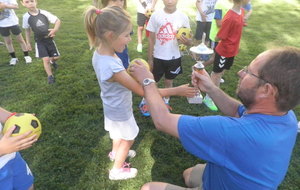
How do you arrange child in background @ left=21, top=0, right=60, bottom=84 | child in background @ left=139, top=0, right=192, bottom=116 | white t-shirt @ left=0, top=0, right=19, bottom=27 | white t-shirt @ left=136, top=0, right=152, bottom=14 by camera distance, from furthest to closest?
white t-shirt @ left=136, top=0, right=152, bottom=14, white t-shirt @ left=0, top=0, right=19, bottom=27, child in background @ left=21, top=0, right=60, bottom=84, child in background @ left=139, top=0, right=192, bottom=116

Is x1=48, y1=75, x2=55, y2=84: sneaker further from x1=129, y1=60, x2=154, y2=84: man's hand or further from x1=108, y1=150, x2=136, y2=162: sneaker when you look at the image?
x1=129, y1=60, x2=154, y2=84: man's hand

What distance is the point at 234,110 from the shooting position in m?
2.41

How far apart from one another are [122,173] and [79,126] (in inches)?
46.7

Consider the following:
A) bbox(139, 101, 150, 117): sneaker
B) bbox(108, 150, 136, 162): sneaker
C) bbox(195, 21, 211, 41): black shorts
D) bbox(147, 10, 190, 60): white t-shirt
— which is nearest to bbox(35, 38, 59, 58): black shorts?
bbox(139, 101, 150, 117): sneaker

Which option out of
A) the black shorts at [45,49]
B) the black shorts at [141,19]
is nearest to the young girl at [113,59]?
the black shorts at [45,49]

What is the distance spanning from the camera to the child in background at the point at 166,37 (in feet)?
12.3

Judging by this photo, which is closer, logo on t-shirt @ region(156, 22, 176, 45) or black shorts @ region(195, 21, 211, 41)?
logo on t-shirt @ region(156, 22, 176, 45)

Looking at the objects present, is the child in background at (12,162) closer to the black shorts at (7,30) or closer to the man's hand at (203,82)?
the man's hand at (203,82)

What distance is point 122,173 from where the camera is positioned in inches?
120

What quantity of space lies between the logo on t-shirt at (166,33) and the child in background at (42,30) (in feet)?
7.60

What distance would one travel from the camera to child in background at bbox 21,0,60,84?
4969 mm

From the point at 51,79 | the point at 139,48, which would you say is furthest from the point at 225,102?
the point at 139,48

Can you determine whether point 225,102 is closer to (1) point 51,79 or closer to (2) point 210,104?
(2) point 210,104

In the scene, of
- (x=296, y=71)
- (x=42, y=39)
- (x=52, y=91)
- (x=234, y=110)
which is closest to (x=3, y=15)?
(x=42, y=39)
